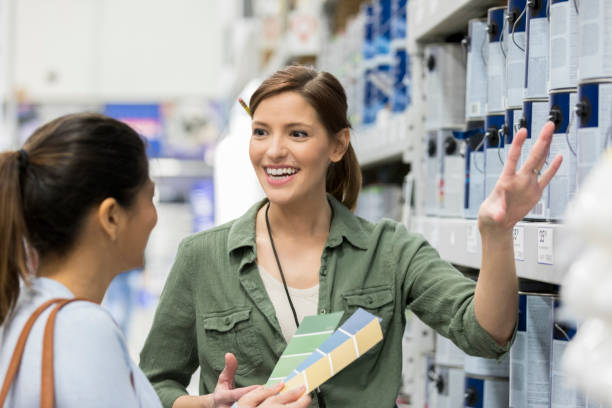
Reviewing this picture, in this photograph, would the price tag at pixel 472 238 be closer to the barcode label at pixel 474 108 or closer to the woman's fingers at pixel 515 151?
the barcode label at pixel 474 108

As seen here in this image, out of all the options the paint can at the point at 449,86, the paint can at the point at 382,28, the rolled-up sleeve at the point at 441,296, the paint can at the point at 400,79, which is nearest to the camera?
the rolled-up sleeve at the point at 441,296

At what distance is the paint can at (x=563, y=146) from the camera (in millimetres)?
1337

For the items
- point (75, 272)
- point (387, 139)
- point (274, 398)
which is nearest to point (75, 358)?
point (75, 272)

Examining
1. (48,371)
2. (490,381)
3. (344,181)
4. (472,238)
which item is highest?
(344,181)

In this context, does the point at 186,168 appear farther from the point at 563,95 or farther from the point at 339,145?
the point at 563,95

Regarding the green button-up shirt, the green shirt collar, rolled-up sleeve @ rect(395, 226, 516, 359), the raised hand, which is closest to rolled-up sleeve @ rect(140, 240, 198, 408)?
the green button-up shirt

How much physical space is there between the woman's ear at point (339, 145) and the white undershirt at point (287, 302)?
0.30 meters

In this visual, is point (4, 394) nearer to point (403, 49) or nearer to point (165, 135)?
point (403, 49)

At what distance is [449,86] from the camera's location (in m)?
2.15

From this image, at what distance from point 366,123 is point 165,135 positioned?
21.2 feet

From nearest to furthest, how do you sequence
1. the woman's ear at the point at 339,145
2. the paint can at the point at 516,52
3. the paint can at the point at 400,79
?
1. the paint can at the point at 516,52
2. the woman's ear at the point at 339,145
3. the paint can at the point at 400,79

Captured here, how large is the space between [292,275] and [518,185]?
643mm

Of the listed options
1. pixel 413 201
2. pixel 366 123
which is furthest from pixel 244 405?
pixel 366 123

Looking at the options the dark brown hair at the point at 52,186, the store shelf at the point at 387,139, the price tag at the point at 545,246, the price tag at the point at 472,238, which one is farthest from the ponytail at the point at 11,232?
the store shelf at the point at 387,139
